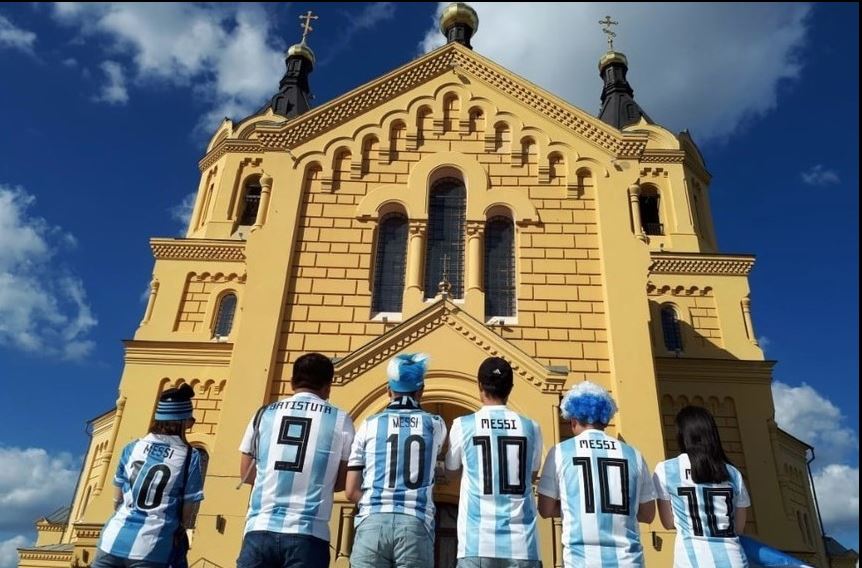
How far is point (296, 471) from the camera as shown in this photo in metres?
4.34

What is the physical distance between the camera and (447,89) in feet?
47.9

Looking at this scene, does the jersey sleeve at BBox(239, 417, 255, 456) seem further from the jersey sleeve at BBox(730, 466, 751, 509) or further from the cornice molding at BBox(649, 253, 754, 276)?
the cornice molding at BBox(649, 253, 754, 276)

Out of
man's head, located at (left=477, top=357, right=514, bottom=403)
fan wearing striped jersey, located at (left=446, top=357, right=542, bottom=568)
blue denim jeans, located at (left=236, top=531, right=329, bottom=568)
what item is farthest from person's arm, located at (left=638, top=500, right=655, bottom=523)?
blue denim jeans, located at (left=236, top=531, right=329, bottom=568)

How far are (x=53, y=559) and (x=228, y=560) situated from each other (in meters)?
16.2

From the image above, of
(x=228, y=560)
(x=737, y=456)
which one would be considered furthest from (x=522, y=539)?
(x=737, y=456)

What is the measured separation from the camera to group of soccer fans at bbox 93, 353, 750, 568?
4.23 meters

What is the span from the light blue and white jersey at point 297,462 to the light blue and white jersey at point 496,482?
0.87 meters

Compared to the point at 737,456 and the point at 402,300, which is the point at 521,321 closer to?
the point at 402,300

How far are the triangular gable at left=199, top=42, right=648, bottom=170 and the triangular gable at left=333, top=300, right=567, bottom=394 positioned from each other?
5.22 metres

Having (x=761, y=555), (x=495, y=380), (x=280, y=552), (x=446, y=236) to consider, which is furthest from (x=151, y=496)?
(x=446, y=236)

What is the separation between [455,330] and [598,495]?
6.96 metres

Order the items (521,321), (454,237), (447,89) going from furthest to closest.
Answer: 1. (447,89)
2. (454,237)
3. (521,321)

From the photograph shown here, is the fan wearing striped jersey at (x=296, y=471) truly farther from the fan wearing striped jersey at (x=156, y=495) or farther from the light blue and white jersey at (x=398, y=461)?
the fan wearing striped jersey at (x=156, y=495)

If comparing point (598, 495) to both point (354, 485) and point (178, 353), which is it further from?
point (178, 353)
